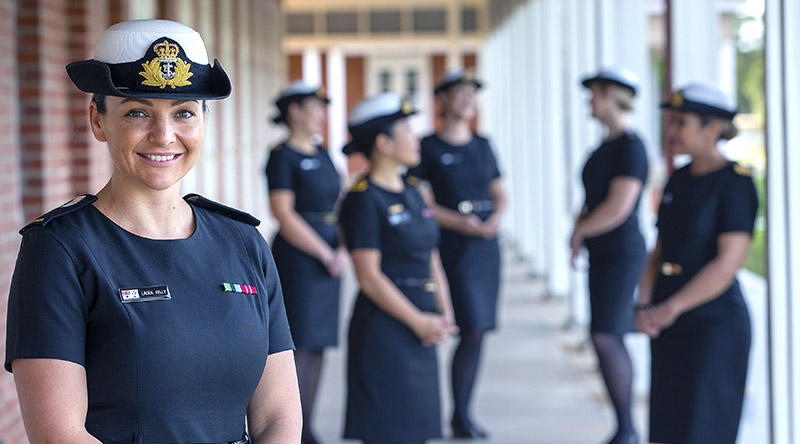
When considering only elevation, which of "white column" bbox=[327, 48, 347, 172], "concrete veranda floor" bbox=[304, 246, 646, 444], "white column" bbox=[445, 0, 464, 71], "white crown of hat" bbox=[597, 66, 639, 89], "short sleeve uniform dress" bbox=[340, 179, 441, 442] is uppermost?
"white column" bbox=[445, 0, 464, 71]

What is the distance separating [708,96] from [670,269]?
0.65 meters

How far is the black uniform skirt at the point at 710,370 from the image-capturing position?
3.81m

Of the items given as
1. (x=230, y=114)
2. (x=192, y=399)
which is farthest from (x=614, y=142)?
(x=230, y=114)

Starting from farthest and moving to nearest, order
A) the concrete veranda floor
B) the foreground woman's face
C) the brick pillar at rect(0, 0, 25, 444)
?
the concrete veranda floor < the brick pillar at rect(0, 0, 25, 444) < the foreground woman's face

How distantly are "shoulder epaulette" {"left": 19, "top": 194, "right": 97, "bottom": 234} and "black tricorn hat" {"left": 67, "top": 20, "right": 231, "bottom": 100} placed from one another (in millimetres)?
187

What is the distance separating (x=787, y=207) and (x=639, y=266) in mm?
1447

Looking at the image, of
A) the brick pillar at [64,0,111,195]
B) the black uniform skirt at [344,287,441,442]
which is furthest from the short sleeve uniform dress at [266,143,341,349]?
the black uniform skirt at [344,287,441,442]

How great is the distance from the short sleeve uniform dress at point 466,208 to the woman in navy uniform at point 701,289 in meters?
1.62

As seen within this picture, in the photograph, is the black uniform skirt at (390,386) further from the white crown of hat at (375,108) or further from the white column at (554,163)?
the white column at (554,163)

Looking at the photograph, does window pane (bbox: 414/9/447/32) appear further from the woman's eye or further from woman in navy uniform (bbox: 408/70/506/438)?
the woman's eye

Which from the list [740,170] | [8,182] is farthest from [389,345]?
[8,182]

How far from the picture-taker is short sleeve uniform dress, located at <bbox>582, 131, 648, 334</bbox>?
5031 mm

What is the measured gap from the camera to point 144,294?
182 centimetres

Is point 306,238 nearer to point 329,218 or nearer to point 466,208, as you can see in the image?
point 329,218
